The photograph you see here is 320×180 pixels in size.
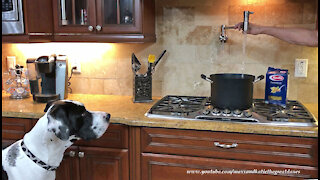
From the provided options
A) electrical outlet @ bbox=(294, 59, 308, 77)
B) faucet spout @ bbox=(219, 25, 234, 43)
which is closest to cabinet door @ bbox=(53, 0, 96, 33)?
faucet spout @ bbox=(219, 25, 234, 43)

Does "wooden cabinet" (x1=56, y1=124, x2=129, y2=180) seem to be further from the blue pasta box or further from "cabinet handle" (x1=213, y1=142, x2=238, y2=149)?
the blue pasta box

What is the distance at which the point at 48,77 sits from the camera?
2.22 m

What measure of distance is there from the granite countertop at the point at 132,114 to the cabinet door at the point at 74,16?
1.66 feet

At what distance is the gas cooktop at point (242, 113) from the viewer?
166cm

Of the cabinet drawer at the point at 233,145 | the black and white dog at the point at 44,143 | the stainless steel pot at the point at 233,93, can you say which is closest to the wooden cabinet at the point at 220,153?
the cabinet drawer at the point at 233,145

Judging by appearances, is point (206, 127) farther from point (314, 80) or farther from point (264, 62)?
point (314, 80)

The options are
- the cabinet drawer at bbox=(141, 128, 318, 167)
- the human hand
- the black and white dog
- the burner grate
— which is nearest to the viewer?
the black and white dog

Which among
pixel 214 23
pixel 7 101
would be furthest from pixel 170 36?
pixel 7 101

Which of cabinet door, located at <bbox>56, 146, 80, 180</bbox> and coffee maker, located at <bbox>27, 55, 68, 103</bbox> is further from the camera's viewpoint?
coffee maker, located at <bbox>27, 55, 68, 103</bbox>

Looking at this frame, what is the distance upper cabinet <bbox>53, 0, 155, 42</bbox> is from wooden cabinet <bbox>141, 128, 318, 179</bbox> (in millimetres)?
667

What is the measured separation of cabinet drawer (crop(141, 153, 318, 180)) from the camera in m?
1.60

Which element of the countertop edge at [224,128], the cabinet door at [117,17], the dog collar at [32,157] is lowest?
the dog collar at [32,157]

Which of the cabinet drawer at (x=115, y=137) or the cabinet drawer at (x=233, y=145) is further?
the cabinet drawer at (x=115, y=137)

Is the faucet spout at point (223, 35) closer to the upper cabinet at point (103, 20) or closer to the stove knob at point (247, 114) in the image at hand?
the upper cabinet at point (103, 20)
